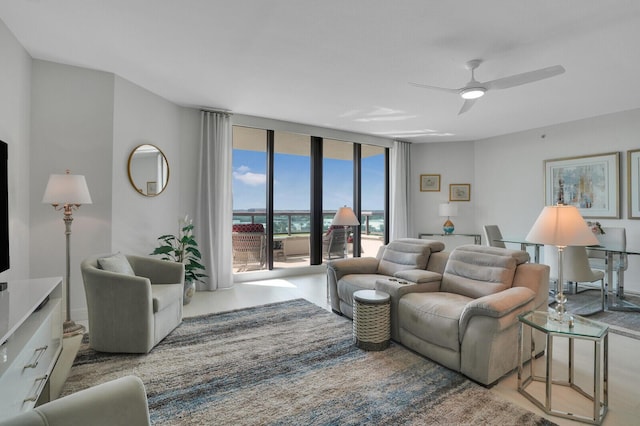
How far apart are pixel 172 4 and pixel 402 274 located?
293 centimetres

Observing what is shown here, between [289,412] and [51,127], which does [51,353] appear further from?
[51,127]

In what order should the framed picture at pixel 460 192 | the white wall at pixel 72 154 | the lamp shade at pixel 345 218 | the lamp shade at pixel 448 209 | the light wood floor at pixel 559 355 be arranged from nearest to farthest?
the light wood floor at pixel 559 355 → the white wall at pixel 72 154 → the lamp shade at pixel 345 218 → the lamp shade at pixel 448 209 → the framed picture at pixel 460 192

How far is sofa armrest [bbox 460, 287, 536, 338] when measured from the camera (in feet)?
6.94

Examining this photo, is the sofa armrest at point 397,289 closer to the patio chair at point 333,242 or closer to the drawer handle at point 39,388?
the drawer handle at point 39,388

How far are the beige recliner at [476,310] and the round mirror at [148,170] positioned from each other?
3.13 meters

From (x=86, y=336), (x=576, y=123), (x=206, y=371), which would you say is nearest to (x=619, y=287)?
(x=576, y=123)

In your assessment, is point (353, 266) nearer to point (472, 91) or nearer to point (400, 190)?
point (472, 91)

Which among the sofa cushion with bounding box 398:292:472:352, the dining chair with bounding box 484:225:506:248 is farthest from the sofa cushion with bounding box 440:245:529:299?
the dining chair with bounding box 484:225:506:248

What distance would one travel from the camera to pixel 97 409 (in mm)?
965

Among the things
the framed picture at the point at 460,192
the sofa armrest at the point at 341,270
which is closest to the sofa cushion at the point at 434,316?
the sofa armrest at the point at 341,270

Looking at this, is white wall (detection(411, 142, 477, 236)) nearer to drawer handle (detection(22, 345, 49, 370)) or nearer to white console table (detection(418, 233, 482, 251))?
white console table (detection(418, 233, 482, 251))

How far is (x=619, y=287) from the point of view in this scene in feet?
13.6

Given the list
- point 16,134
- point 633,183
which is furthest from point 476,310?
point 633,183

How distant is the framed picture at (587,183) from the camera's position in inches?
187
